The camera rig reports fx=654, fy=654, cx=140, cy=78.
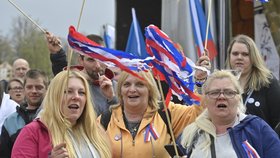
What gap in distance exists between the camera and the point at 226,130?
4.55m

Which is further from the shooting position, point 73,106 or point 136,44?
point 136,44

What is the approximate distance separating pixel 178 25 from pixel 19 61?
7.81 feet

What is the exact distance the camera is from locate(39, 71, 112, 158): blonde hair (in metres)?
4.50

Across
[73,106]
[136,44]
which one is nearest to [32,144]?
[73,106]

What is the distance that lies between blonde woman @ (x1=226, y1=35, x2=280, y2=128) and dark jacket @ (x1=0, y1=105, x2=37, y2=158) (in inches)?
78.0

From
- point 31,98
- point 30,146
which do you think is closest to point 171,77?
point 30,146

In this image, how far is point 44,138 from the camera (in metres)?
4.46

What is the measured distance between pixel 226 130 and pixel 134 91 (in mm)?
938

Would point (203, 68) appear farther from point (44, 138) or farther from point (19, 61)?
point (19, 61)

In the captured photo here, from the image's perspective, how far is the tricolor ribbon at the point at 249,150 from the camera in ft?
14.3

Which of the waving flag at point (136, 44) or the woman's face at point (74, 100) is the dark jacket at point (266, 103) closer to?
the woman's face at point (74, 100)

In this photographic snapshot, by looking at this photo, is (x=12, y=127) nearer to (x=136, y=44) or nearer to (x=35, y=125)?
(x=35, y=125)

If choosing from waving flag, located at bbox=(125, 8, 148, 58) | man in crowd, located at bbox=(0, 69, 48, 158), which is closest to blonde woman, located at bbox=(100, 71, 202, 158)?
man in crowd, located at bbox=(0, 69, 48, 158)

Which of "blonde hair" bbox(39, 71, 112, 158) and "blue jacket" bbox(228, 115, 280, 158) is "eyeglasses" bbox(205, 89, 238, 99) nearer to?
"blue jacket" bbox(228, 115, 280, 158)
